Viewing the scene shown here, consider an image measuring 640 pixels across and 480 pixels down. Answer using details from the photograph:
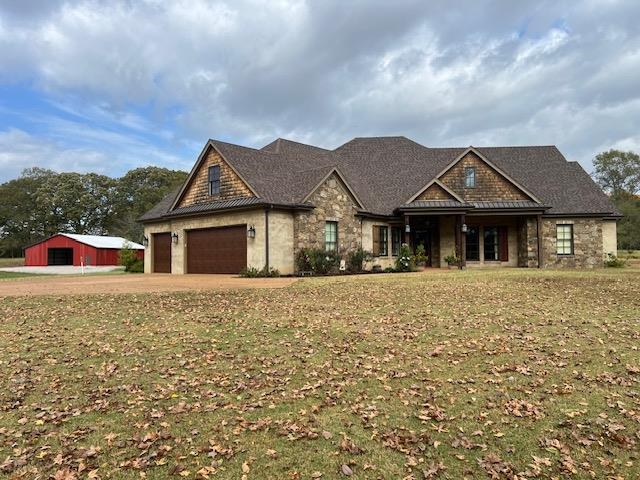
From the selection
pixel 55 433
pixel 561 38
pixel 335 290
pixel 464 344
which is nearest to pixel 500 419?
pixel 464 344

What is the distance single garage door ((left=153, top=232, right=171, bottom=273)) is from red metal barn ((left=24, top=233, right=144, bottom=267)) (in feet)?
58.3

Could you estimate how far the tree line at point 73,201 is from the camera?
2576 inches

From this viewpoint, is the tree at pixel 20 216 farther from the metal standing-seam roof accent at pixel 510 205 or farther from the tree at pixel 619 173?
the tree at pixel 619 173

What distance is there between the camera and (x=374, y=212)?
2242 cm

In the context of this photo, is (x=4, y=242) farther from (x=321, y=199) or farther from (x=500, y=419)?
(x=500, y=419)

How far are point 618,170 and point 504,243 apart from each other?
5101 cm

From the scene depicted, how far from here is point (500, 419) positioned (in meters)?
4.52

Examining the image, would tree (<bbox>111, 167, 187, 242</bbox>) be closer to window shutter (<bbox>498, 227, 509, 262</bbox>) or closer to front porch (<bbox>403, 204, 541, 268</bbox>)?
front porch (<bbox>403, 204, 541, 268</bbox>)

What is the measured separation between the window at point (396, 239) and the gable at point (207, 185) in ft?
28.5

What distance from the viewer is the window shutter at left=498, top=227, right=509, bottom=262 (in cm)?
2431

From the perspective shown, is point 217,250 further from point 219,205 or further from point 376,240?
point 376,240

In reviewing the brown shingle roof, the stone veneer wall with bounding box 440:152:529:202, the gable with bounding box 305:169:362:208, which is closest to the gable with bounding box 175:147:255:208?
the brown shingle roof

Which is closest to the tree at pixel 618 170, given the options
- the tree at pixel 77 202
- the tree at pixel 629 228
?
the tree at pixel 629 228

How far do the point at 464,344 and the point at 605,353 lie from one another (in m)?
1.95
